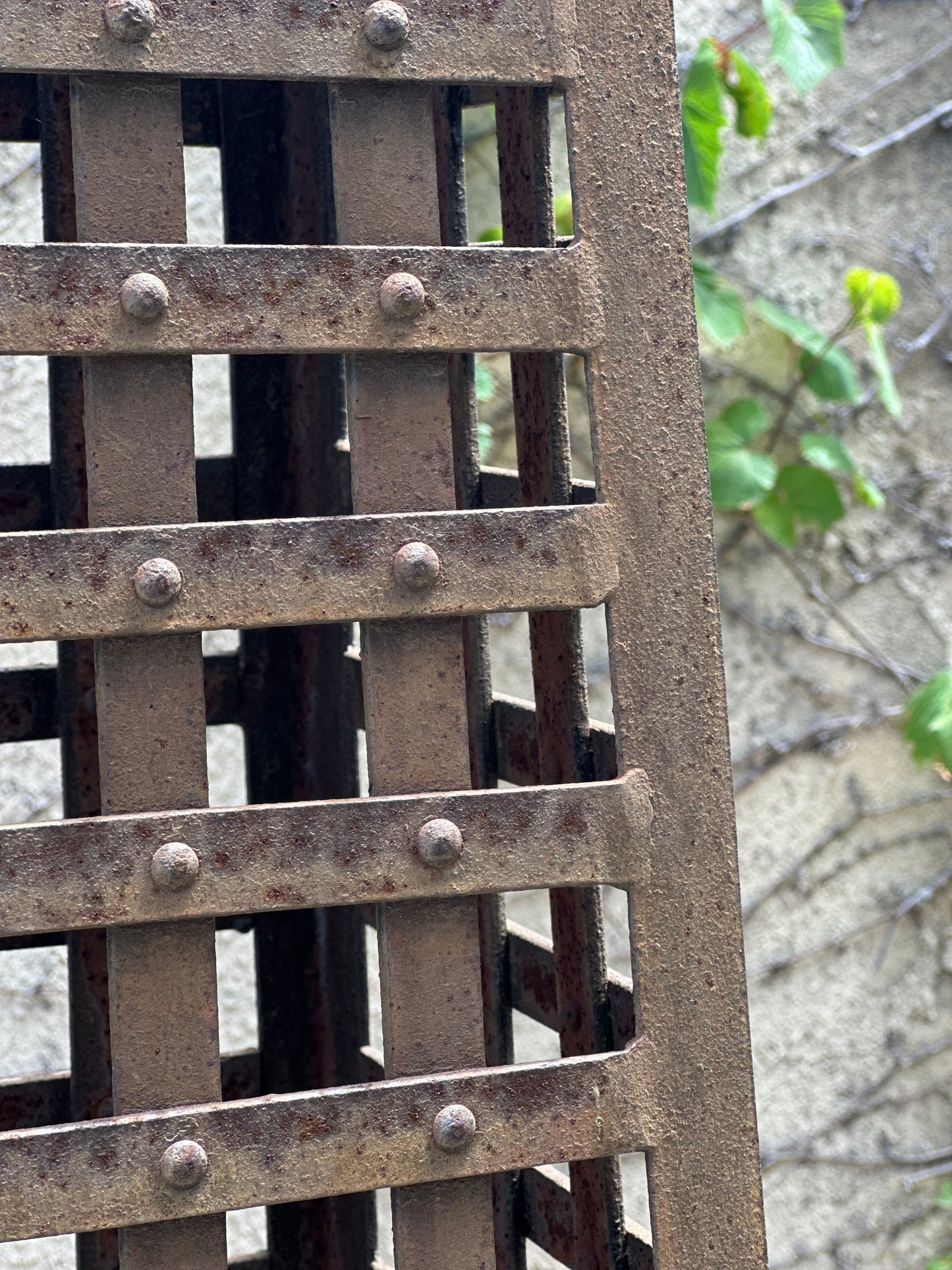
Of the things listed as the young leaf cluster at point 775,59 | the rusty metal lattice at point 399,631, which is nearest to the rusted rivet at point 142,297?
the rusty metal lattice at point 399,631

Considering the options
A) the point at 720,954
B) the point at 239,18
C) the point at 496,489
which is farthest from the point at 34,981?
the point at 239,18

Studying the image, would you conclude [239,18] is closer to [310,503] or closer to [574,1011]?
[310,503]

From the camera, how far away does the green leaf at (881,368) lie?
6.94 feet

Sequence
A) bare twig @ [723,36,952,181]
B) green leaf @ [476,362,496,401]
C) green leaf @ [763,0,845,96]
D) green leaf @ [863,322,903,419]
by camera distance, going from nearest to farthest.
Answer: green leaf @ [476,362,496,401]
green leaf @ [763,0,845,96]
green leaf @ [863,322,903,419]
bare twig @ [723,36,952,181]

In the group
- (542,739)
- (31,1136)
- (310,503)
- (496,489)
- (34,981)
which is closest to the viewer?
(31,1136)

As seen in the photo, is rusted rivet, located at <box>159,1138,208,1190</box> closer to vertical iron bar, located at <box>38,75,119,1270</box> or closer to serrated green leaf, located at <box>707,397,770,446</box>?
vertical iron bar, located at <box>38,75,119,1270</box>

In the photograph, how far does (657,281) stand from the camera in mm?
741

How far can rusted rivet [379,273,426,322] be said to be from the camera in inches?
27.0

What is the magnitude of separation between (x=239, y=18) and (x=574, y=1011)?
59 centimetres

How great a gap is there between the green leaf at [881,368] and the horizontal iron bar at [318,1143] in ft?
5.46

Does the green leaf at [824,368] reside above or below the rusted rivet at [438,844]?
above

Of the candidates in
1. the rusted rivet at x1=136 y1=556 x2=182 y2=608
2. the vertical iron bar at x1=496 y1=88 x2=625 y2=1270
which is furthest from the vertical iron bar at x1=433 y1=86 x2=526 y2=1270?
the rusted rivet at x1=136 y1=556 x2=182 y2=608

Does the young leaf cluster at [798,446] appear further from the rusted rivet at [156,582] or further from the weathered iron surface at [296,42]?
the rusted rivet at [156,582]

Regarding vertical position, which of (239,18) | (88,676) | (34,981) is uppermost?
(239,18)
